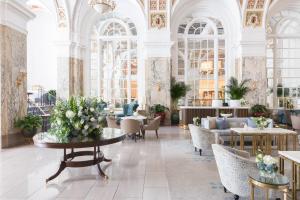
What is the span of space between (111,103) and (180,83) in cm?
420

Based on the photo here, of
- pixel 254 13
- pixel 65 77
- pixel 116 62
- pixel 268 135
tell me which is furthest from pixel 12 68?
pixel 254 13

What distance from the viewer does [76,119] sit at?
16.6 feet

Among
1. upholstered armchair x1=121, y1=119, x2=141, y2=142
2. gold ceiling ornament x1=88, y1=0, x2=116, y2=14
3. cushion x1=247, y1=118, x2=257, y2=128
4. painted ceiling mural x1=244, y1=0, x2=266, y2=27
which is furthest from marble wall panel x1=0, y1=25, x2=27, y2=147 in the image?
painted ceiling mural x1=244, y1=0, x2=266, y2=27

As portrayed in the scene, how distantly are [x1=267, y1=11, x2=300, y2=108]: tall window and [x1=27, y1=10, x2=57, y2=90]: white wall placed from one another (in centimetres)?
1307

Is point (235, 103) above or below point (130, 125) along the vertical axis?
above

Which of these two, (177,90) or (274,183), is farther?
(177,90)

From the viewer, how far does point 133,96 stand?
16016 mm

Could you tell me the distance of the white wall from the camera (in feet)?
57.7

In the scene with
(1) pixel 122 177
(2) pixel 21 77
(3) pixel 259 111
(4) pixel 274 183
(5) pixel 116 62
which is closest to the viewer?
(4) pixel 274 183

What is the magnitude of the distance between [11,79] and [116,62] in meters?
7.80

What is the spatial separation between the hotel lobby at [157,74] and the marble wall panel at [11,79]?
0.03 meters

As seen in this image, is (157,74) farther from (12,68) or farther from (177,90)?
(12,68)

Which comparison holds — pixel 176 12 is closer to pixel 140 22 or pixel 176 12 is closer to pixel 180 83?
pixel 140 22

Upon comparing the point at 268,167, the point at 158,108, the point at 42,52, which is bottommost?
the point at 268,167
